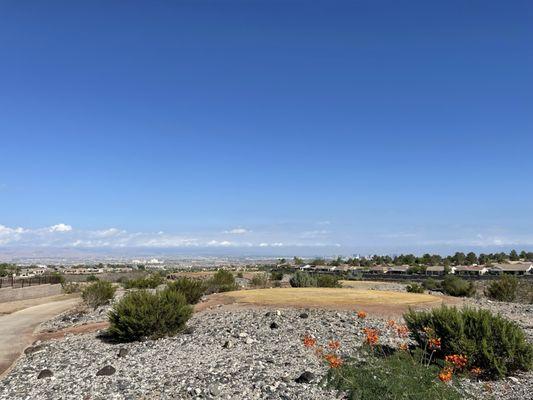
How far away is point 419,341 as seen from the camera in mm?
13961

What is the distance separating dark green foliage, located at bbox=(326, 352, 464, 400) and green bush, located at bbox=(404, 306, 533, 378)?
5.91 meters

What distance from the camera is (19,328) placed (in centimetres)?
2366

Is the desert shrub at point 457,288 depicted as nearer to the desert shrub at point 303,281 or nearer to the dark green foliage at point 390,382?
the desert shrub at point 303,281

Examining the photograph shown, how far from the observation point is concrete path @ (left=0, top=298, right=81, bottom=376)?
56.8 feet

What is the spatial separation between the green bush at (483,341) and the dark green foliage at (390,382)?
591 centimetres

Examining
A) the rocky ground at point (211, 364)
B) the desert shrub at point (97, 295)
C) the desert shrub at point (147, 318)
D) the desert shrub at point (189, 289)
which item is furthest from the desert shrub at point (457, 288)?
the desert shrub at point (147, 318)

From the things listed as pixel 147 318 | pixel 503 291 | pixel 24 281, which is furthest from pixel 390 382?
pixel 24 281

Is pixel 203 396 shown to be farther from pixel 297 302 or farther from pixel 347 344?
pixel 297 302

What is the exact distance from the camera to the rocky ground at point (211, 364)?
1110cm

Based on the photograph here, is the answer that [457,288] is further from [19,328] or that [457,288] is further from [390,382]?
[390,382]

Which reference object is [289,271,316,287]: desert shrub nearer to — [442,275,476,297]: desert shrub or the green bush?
[442,275,476,297]: desert shrub

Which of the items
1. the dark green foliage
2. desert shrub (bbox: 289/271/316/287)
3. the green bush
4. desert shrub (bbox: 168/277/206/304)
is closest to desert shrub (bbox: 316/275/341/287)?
desert shrub (bbox: 289/271/316/287)

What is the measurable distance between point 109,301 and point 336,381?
2905cm

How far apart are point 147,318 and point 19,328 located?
9280 millimetres
